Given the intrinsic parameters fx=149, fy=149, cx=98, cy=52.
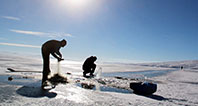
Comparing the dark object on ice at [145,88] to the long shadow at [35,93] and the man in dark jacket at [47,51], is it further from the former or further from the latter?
the man in dark jacket at [47,51]

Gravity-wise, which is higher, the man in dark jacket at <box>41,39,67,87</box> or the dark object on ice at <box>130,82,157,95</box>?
the man in dark jacket at <box>41,39,67,87</box>

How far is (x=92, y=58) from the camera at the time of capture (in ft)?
56.1

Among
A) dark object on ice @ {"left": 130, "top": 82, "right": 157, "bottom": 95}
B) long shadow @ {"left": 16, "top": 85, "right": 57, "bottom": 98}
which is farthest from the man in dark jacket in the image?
dark object on ice @ {"left": 130, "top": 82, "right": 157, "bottom": 95}

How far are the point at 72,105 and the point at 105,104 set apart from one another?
1.17 m

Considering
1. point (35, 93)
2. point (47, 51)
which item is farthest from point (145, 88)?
point (47, 51)

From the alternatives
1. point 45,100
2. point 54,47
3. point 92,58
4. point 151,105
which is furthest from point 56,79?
point 92,58

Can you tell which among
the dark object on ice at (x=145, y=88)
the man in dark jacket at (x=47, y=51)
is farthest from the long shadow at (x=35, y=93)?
the dark object on ice at (x=145, y=88)

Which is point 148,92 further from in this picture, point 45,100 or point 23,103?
point 23,103

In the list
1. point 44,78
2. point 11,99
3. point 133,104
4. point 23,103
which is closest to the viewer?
point 23,103

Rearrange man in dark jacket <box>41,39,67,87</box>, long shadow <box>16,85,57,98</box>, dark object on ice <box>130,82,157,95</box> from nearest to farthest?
long shadow <box>16,85,57,98</box>, dark object on ice <box>130,82,157,95</box>, man in dark jacket <box>41,39,67,87</box>

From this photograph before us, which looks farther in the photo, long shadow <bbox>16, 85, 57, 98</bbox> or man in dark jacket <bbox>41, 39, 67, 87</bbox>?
man in dark jacket <bbox>41, 39, 67, 87</bbox>

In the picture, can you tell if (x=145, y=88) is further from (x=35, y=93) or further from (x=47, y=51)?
(x=47, y=51)

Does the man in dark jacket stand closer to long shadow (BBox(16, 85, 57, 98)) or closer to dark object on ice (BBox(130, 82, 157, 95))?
long shadow (BBox(16, 85, 57, 98))

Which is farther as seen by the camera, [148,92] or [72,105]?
[148,92]
